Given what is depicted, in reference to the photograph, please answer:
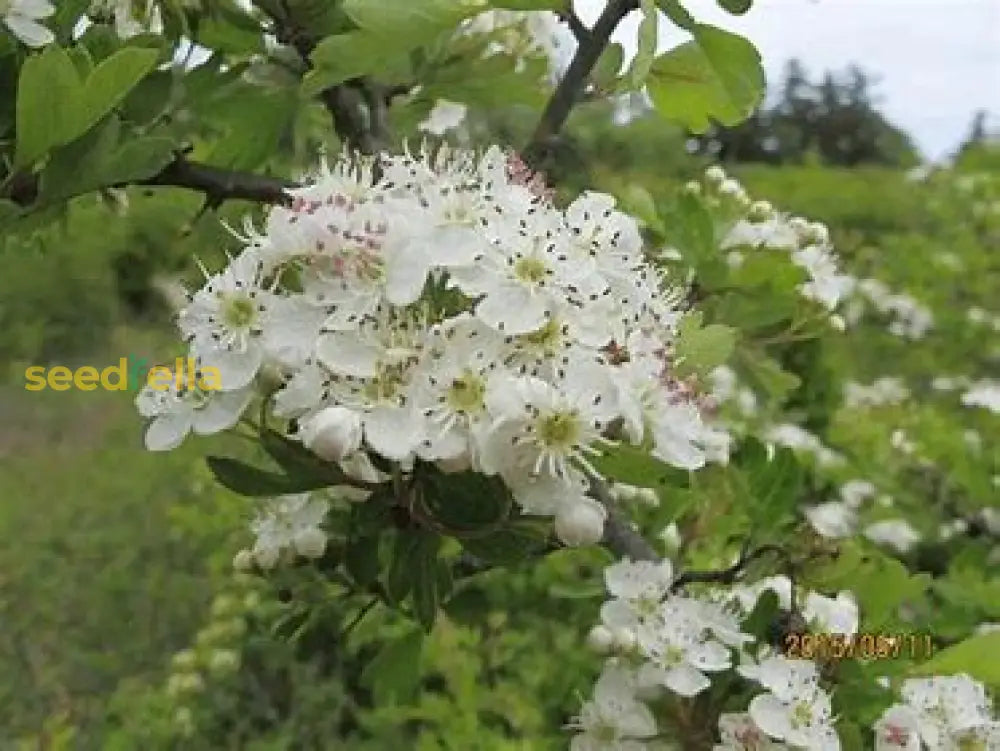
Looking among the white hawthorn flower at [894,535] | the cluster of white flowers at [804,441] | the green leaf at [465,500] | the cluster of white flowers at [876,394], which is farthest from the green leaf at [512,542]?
the cluster of white flowers at [876,394]

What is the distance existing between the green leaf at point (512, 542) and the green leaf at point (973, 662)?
0.36 meters

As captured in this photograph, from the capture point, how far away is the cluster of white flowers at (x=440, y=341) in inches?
29.2

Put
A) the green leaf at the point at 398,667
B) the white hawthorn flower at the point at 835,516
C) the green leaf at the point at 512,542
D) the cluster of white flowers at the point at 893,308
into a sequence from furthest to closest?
the cluster of white flowers at the point at 893,308 < the white hawthorn flower at the point at 835,516 < the green leaf at the point at 398,667 < the green leaf at the point at 512,542

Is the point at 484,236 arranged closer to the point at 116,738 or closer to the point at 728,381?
the point at 116,738

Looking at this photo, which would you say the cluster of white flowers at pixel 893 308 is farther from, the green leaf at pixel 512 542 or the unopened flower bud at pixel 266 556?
the green leaf at pixel 512 542

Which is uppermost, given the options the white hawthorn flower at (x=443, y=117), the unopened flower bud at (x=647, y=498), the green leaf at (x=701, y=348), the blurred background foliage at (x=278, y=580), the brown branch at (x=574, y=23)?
the brown branch at (x=574, y=23)

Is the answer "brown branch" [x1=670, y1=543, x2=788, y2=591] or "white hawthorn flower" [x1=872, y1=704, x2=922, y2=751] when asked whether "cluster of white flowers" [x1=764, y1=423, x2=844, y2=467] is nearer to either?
"brown branch" [x1=670, y1=543, x2=788, y2=591]

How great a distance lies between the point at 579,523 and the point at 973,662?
434 mm

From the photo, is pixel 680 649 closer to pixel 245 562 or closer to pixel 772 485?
pixel 772 485

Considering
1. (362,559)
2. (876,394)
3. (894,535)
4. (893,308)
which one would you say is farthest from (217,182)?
(893,308)

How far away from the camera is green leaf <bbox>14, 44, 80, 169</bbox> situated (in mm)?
840

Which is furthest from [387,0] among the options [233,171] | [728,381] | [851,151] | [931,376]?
[851,151]

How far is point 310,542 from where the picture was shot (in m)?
1.04

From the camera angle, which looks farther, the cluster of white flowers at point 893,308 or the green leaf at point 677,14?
the cluster of white flowers at point 893,308
